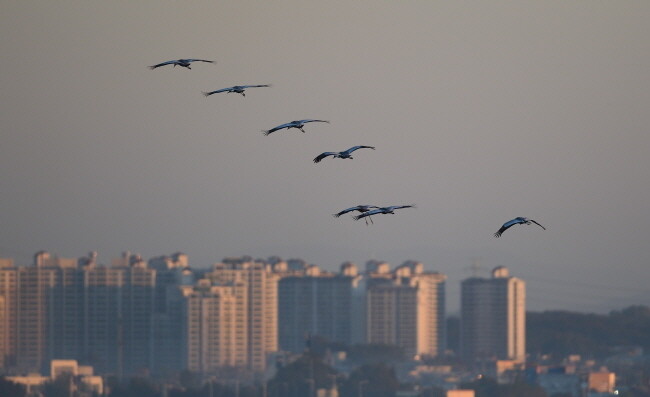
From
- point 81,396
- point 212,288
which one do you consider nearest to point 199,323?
point 212,288

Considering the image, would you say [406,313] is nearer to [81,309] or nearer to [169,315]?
[169,315]

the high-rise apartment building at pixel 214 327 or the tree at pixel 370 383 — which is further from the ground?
the high-rise apartment building at pixel 214 327

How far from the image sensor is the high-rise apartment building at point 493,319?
13788cm

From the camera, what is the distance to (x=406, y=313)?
143875 mm

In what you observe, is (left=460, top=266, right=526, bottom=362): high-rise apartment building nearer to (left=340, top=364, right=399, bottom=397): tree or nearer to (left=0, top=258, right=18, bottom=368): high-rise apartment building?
(left=340, top=364, right=399, bottom=397): tree

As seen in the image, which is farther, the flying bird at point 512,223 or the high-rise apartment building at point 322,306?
the high-rise apartment building at point 322,306

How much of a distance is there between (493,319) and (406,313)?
7.11 m

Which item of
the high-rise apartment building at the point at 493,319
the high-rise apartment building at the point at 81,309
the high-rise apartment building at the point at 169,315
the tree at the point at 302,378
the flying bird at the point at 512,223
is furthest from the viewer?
the high-rise apartment building at the point at 493,319

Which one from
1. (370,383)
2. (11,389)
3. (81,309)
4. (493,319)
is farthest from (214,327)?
(11,389)

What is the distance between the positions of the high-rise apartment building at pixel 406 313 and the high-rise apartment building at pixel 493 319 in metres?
2.59

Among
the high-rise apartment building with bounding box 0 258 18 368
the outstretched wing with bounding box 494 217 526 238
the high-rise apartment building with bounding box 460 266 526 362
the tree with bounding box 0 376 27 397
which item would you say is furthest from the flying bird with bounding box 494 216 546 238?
the high-rise apartment building with bounding box 460 266 526 362

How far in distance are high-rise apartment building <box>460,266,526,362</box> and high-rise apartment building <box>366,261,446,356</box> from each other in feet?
8.50

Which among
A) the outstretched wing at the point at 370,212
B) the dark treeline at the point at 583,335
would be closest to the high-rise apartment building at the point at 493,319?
the dark treeline at the point at 583,335

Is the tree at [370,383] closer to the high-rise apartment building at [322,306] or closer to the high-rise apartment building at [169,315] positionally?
the high-rise apartment building at [169,315]
